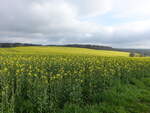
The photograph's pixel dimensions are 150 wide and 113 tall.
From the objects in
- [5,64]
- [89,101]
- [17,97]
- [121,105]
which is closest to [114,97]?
[121,105]

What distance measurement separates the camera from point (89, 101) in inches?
282

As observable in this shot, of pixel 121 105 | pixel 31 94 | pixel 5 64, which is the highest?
pixel 5 64

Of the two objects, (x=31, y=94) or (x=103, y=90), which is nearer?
(x=31, y=94)

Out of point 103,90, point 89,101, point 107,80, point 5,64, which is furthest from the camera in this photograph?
point 5,64

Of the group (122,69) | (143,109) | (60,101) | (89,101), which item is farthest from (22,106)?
(122,69)

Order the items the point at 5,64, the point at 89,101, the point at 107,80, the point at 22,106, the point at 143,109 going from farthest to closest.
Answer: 1. the point at 5,64
2. the point at 107,80
3. the point at 89,101
4. the point at 143,109
5. the point at 22,106

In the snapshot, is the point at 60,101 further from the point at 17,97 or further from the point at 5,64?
the point at 5,64

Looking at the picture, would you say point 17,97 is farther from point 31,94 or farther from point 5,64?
point 5,64

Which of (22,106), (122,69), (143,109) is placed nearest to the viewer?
(22,106)

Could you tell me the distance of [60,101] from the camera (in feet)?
21.2

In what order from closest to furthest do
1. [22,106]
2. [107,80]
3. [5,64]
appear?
[22,106], [107,80], [5,64]

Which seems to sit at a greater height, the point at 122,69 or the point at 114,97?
the point at 122,69

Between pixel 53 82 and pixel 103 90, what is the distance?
275 cm

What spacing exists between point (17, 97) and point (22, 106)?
853 mm
